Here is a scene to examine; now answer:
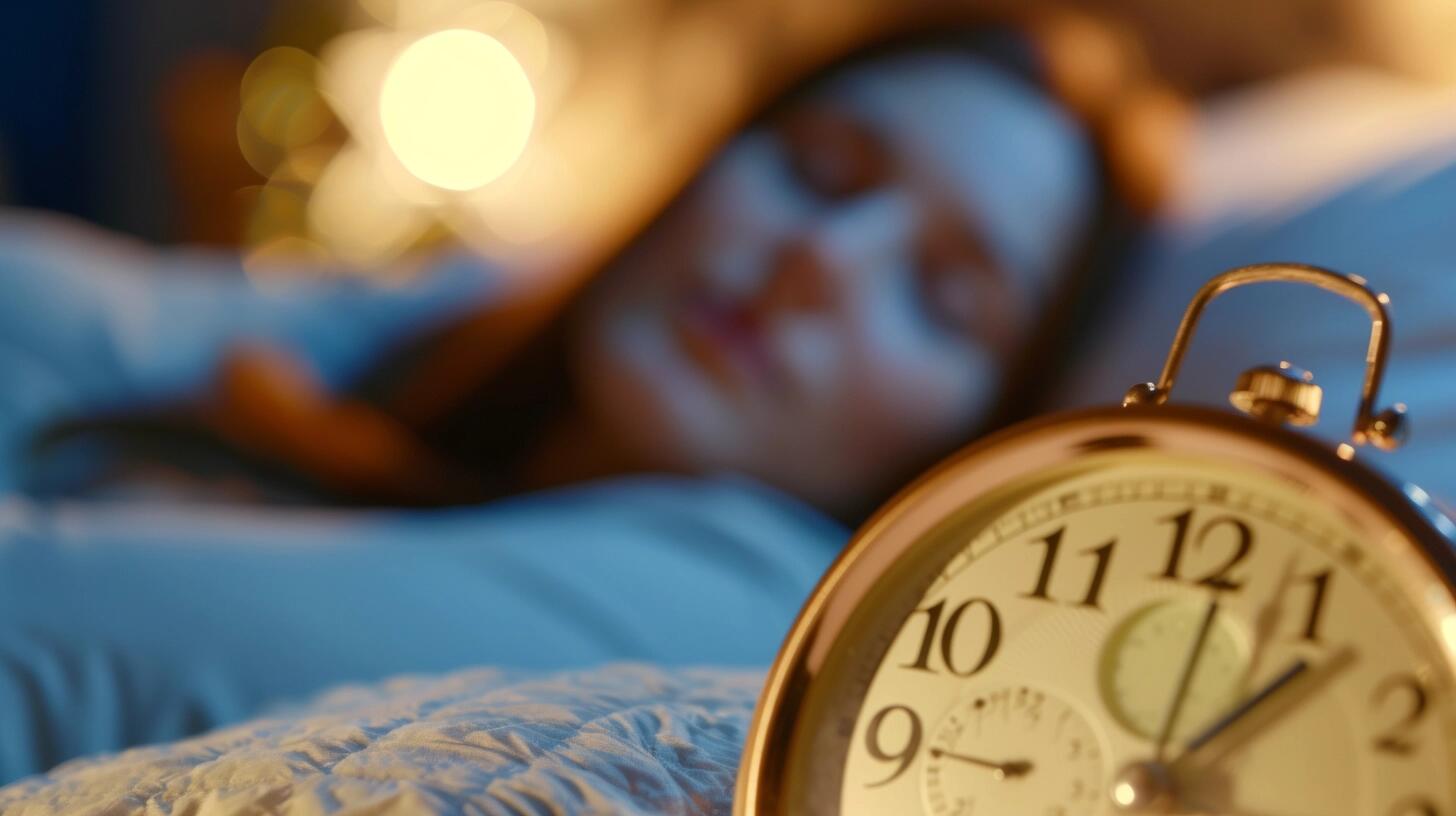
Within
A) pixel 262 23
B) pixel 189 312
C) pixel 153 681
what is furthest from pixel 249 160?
pixel 153 681

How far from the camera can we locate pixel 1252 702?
1.07ft

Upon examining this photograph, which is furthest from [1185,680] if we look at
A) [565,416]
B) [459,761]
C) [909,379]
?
[565,416]

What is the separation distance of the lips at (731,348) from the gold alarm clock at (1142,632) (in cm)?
74

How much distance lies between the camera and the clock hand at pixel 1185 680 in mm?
337

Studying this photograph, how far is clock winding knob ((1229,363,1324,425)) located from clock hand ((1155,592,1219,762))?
0.05 metres

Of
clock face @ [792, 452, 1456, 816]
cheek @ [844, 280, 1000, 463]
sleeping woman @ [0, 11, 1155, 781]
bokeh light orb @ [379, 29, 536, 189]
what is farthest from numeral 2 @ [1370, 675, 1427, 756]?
bokeh light orb @ [379, 29, 536, 189]

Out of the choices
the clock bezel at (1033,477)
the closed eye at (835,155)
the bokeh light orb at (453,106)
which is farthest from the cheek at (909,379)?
the bokeh light orb at (453,106)

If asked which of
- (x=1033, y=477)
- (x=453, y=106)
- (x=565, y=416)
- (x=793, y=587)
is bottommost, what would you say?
(x=1033, y=477)

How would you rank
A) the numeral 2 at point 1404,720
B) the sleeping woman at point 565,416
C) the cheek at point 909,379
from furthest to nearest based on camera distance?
1. the cheek at point 909,379
2. the sleeping woman at point 565,416
3. the numeral 2 at point 1404,720

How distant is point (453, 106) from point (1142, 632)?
2.23 metres

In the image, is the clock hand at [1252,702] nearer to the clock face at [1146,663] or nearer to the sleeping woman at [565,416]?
the clock face at [1146,663]

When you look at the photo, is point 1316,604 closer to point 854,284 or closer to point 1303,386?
point 1303,386

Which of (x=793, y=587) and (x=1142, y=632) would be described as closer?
(x=1142, y=632)

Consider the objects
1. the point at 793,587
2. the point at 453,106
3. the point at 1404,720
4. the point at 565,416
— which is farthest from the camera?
the point at 453,106
